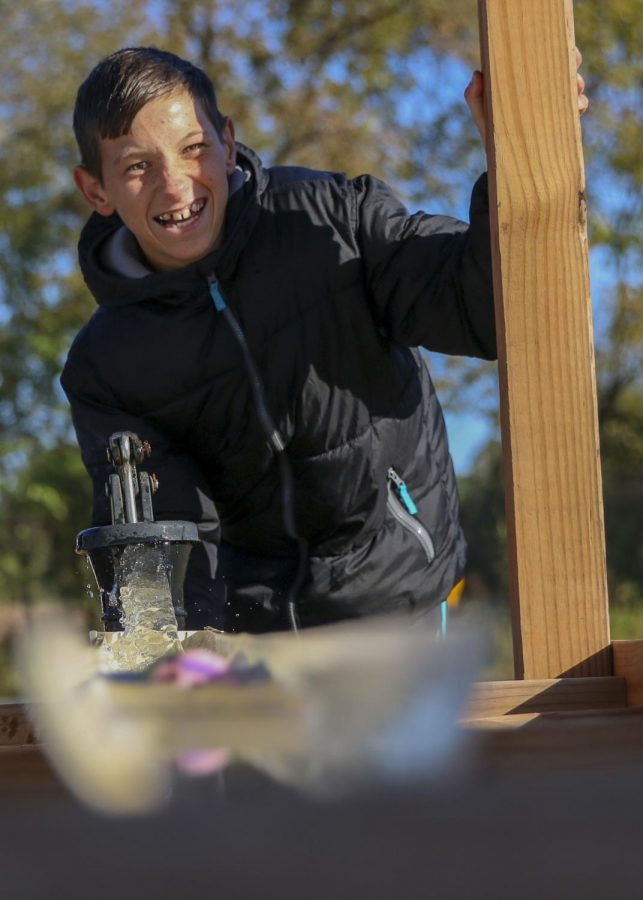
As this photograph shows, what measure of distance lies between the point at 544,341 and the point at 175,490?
103 centimetres

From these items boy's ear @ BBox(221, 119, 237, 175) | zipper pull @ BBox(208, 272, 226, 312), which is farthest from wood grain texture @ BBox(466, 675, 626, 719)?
boy's ear @ BBox(221, 119, 237, 175)

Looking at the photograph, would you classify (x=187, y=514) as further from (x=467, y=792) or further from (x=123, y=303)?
(x=467, y=792)

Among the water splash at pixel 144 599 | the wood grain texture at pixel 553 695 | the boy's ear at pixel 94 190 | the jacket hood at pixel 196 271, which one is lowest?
the wood grain texture at pixel 553 695

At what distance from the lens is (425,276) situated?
262cm

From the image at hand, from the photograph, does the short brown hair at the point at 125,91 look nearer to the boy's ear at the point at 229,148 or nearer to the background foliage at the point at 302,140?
the boy's ear at the point at 229,148

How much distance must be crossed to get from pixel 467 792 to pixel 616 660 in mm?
1068

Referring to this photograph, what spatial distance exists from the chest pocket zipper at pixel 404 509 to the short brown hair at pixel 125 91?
804 millimetres

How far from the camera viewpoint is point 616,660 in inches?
77.1

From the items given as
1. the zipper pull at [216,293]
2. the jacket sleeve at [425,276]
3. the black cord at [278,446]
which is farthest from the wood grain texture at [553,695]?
the zipper pull at [216,293]

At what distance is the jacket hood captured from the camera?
2.77 meters

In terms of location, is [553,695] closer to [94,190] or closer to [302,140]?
[94,190]

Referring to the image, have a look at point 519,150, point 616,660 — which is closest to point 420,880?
point 616,660

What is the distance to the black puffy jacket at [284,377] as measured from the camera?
109 inches

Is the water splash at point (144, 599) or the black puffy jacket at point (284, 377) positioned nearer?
the water splash at point (144, 599)
